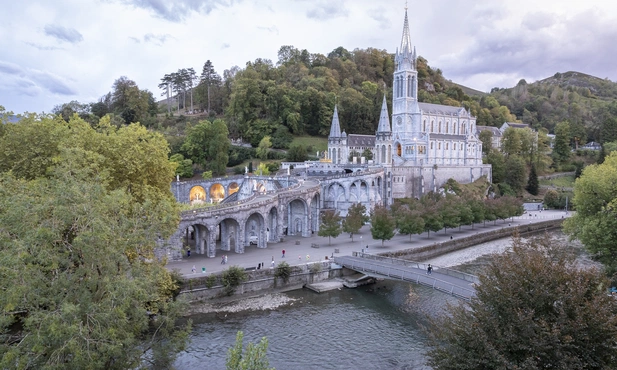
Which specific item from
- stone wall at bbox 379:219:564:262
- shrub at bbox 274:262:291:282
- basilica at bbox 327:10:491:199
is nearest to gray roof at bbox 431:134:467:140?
basilica at bbox 327:10:491:199

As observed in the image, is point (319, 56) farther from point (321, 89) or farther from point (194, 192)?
point (194, 192)

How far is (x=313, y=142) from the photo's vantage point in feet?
309

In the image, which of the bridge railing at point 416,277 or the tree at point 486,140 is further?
the tree at point 486,140

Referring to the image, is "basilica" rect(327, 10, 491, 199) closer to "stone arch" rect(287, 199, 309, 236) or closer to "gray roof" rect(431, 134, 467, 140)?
"gray roof" rect(431, 134, 467, 140)

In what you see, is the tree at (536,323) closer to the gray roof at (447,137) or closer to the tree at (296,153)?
the gray roof at (447,137)

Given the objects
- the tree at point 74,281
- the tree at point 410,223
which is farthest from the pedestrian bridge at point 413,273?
the tree at point 74,281

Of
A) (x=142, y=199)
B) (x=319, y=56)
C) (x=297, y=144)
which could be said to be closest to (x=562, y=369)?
(x=142, y=199)

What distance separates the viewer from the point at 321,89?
103 metres

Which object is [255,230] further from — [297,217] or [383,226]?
[383,226]

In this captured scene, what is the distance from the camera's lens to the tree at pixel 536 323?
39.4 ft

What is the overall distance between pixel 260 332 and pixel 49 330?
45.1 feet

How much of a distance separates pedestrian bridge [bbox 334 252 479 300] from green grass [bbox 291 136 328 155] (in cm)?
5723

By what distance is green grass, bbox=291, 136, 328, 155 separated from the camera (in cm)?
9194

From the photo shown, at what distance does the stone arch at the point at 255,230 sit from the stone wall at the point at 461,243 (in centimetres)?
1066
